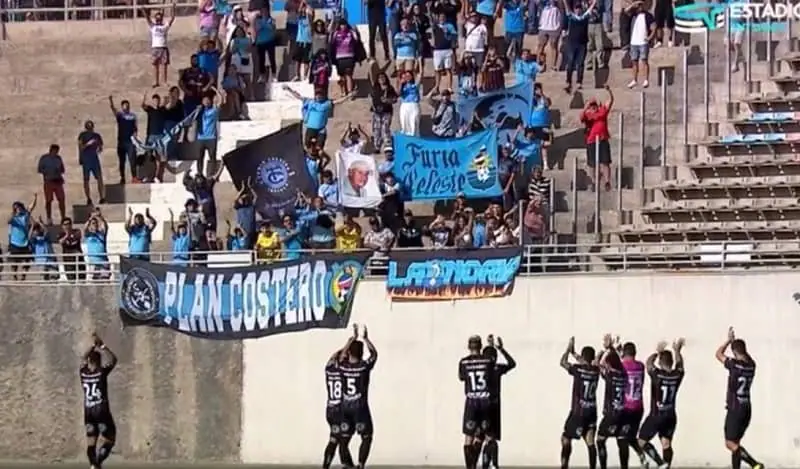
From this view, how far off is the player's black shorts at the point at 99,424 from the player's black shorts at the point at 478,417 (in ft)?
13.6

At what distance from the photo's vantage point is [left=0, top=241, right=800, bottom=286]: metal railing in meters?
26.6

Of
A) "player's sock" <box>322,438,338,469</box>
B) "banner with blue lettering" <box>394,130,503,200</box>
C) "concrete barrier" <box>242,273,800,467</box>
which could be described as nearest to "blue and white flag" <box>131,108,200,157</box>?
"banner with blue lettering" <box>394,130,503,200</box>

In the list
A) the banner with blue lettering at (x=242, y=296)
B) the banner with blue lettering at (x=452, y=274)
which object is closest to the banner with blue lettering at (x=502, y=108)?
the banner with blue lettering at (x=452, y=274)

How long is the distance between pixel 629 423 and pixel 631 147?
7272mm

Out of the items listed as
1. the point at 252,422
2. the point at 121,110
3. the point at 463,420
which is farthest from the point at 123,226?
the point at 463,420

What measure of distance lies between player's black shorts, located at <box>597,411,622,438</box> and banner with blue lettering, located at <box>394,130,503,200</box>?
5.42 meters

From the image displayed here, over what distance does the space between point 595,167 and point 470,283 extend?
3.79 m

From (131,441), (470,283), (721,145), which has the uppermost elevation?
(721,145)

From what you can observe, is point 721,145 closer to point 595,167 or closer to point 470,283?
point 595,167

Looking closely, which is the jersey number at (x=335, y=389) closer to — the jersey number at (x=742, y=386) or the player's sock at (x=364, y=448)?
the player's sock at (x=364, y=448)

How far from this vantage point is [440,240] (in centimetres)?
2869

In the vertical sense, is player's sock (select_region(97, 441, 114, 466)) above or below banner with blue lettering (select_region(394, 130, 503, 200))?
below

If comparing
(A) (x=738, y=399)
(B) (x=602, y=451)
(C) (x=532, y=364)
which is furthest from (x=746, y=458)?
(C) (x=532, y=364)

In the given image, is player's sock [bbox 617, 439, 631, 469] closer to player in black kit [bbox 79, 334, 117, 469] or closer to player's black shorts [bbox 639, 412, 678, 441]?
player's black shorts [bbox 639, 412, 678, 441]
